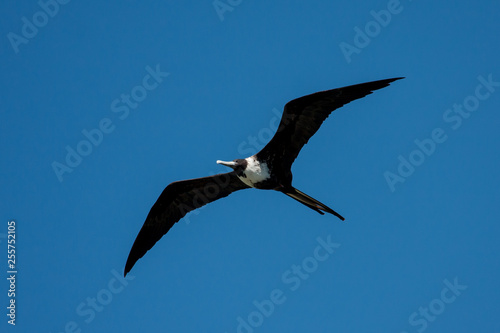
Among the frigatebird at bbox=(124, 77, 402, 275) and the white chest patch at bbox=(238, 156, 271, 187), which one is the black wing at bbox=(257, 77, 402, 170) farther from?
the white chest patch at bbox=(238, 156, 271, 187)

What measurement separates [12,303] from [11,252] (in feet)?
2.53

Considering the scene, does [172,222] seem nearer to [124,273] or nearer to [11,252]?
[124,273]

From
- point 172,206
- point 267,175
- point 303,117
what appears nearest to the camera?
point 303,117

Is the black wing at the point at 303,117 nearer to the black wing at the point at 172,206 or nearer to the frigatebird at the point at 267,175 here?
the frigatebird at the point at 267,175

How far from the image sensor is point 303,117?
9133mm

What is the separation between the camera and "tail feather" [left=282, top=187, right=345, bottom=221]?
895 centimetres

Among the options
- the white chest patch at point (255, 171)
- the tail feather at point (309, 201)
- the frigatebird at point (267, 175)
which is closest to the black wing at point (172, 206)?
the frigatebird at point (267, 175)

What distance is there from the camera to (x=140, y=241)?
1041 centimetres

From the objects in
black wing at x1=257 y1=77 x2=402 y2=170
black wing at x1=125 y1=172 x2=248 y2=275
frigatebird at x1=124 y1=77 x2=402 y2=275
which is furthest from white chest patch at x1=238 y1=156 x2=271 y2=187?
black wing at x1=125 y1=172 x2=248 y2=275

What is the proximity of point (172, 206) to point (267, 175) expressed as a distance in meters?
1.68

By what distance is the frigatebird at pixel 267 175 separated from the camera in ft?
29.3

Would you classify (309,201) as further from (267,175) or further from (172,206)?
(172,206)

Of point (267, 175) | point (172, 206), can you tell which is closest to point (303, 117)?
point (267, 175)

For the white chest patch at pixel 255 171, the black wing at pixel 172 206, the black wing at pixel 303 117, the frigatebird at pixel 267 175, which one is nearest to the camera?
the black wing at pixel 303 117
